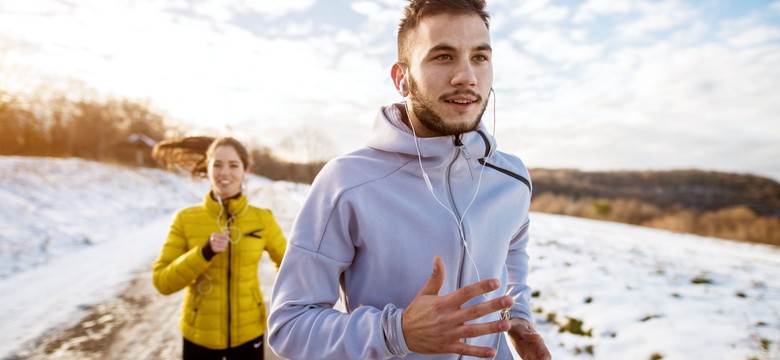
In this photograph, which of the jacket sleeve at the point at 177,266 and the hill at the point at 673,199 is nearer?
the jacket sleeve at the point at 177,266

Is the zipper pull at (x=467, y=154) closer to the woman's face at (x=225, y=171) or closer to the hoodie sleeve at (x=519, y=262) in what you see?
the hoodie sleeve at (x=519, y=262)

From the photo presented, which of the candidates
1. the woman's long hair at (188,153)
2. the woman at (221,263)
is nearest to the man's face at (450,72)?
→ the woman at (221,263)

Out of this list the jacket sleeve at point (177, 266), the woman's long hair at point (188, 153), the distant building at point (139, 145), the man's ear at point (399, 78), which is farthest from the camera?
the distant building at point (139, 145)

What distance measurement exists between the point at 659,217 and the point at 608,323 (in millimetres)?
21759

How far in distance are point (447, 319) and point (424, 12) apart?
1.15 metres

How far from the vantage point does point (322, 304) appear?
4.47 feet

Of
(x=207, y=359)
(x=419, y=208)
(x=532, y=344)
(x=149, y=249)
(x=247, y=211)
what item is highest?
(x=419, y=208)

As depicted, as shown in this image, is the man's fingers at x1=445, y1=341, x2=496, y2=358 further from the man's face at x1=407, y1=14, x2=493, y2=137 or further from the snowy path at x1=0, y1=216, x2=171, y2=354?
the snowy path at x1=0, y1=216, x2=171, y2=354

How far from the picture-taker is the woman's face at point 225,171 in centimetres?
315

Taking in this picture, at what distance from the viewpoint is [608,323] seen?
4.64 metres

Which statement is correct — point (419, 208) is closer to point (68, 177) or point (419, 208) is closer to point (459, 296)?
point (459, 296)

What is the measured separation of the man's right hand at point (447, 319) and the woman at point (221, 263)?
79.0 inches

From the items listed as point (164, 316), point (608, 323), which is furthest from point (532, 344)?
point (164, 316)

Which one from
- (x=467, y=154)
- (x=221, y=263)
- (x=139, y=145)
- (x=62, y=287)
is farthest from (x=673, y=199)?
(x=139, y=145)
